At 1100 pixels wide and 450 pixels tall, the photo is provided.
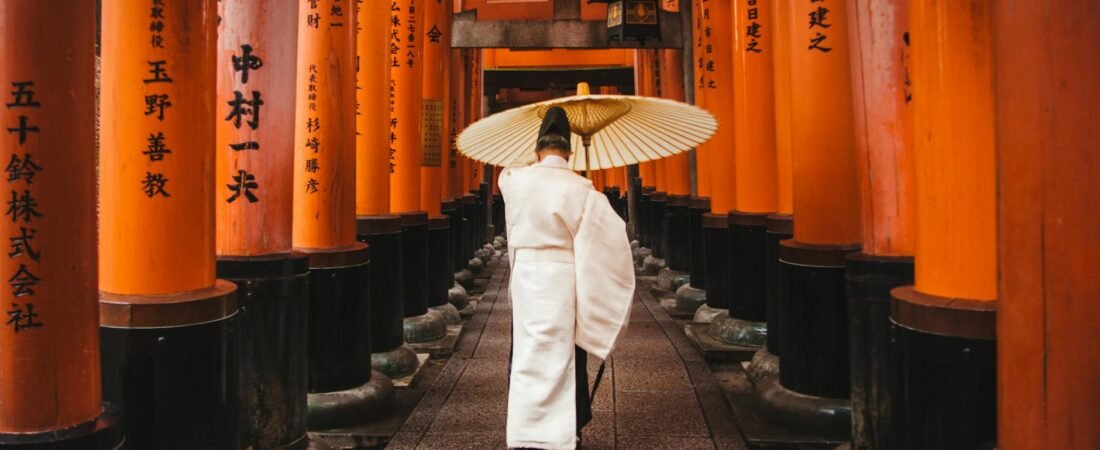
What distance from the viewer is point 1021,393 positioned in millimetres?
2252

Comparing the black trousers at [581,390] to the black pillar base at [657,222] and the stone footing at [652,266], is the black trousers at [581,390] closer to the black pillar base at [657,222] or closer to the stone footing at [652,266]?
the stone footing at [652,266]

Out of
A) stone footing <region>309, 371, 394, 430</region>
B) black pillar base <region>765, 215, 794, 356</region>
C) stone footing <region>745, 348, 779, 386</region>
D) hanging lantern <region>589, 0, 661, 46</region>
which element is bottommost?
stone footing <region>309, 371, 394, 430</region>

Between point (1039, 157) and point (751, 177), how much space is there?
5.25 metres

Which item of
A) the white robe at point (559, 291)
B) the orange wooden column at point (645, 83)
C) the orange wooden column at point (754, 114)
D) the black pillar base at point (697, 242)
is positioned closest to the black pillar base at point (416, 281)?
the orange wooden column at point (754, 114)

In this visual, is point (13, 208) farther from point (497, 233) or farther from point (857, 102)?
point (497, 233)

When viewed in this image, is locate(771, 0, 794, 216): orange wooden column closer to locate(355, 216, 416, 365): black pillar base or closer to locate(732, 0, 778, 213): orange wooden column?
locate(732, 0, 778, 213): orange wooden column

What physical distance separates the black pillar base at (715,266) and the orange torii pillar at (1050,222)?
5.94 meters

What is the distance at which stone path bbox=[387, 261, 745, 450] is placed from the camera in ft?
16.6

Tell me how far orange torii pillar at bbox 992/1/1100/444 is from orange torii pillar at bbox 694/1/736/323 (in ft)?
19.5

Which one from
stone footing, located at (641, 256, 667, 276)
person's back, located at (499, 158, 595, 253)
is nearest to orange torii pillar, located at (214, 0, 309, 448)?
person's back, located at (499, 158, 595, 253)

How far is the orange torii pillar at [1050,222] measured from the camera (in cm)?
211

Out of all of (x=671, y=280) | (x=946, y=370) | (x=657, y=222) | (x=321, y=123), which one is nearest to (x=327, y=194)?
(x=321, y=123)

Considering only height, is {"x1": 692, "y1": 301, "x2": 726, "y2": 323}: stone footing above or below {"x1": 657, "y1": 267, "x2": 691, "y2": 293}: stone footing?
below

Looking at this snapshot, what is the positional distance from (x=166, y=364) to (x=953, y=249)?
123 inches
